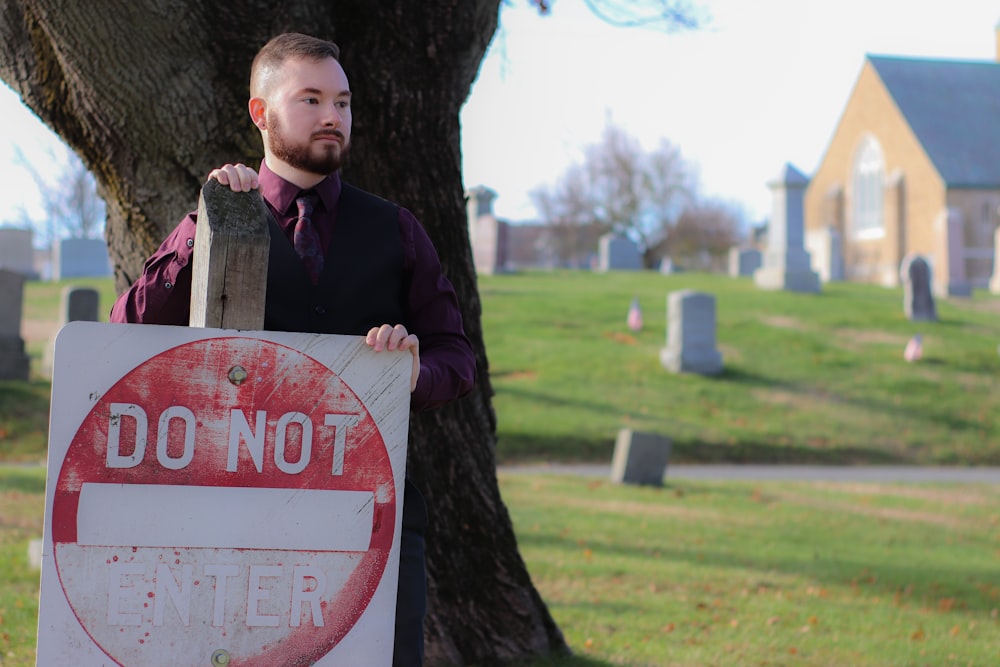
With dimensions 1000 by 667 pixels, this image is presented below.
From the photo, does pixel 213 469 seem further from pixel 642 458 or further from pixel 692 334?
pixel 692 334

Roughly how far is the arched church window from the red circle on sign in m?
48.3

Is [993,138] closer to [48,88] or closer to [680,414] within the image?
[680,414]

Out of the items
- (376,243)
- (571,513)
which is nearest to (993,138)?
(571,513)

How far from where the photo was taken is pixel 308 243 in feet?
8.72

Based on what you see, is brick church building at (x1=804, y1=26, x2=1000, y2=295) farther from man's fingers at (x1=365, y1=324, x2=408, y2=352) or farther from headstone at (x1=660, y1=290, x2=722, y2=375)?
man's fingers at (x1=365, y1=324, x2=408, y2=352)

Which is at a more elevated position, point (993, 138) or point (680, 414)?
point (993, 138)

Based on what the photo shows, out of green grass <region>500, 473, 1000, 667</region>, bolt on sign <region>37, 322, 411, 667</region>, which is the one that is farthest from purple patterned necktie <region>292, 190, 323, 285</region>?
green grass <region>500, 473, 1000, 667</region>

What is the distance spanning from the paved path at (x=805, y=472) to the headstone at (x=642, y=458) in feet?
2.66

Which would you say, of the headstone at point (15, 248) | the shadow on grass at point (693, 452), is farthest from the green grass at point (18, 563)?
the headstone at point (15, 248)

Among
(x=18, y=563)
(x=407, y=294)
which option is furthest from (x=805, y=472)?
(x=407, y=294)

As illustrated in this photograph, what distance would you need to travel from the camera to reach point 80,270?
3077 centimetres

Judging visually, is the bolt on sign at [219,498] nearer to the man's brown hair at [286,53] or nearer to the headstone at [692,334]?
the man's brown hair at [286,53]

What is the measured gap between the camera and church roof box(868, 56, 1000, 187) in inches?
1781

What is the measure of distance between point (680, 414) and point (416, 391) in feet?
46.3
